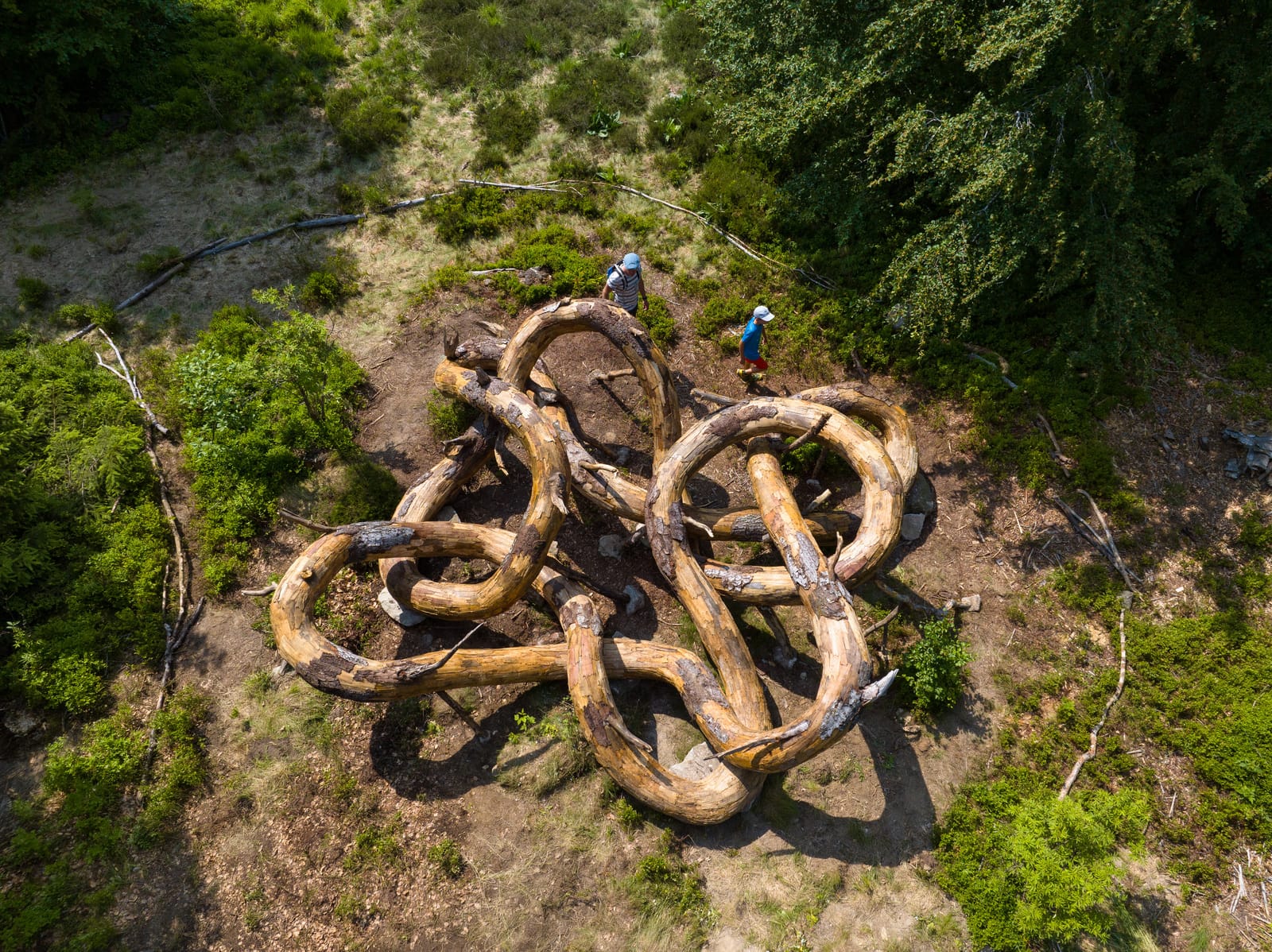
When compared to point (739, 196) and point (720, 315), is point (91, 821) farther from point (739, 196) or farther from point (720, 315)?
point (739, 196)

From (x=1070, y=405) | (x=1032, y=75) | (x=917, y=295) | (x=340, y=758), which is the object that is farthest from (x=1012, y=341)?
(x=340, y=758)

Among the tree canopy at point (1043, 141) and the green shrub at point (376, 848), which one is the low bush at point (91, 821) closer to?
the green shrub at point (376, 848)

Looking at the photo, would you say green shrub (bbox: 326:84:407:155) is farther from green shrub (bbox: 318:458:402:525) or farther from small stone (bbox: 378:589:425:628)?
small stone (bbox: 378:589:425:628)

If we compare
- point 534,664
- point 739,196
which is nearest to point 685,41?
point 739,196

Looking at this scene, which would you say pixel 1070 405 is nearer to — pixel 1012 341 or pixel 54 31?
pixel 1012 341

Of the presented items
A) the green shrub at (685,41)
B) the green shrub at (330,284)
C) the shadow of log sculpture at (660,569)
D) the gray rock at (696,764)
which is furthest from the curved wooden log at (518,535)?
the green shrub at (685,41)

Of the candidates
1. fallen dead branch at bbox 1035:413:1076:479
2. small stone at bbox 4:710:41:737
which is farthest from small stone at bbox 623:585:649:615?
small stone at bbox 4:710:41:737
